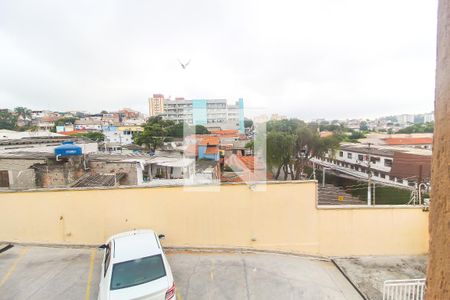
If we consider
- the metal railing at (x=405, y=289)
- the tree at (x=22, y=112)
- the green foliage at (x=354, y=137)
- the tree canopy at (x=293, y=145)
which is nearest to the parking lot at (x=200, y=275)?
the metal railing at (x=405, y=289)

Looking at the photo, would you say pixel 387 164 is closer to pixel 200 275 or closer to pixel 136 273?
pixel 200 275

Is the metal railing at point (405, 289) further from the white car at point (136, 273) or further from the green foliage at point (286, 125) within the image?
the green foliage at point (286, 125)

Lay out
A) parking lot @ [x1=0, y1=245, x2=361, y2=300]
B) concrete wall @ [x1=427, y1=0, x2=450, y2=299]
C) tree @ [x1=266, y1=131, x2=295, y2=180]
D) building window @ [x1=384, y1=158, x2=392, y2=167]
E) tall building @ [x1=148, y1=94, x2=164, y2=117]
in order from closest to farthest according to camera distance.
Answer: concrete wall @ [x1=427, y1=0, x2=450, y2=299]
parking lot @ [x1=0, y1=245, x2=361, y2=300]
tree @ [x1=266, y1=131, x2=295, y2=180]
building window @ [x1=384, y1=158, x2=392, y2=167]
tall building @ [x1=148, y1=94, x2=164, y2=117]

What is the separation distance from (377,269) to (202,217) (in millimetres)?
4525

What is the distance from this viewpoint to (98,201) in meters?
6.75

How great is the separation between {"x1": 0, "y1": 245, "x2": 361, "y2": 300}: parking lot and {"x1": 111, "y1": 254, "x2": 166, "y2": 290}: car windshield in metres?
1.00

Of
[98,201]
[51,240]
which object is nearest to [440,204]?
[98,201]

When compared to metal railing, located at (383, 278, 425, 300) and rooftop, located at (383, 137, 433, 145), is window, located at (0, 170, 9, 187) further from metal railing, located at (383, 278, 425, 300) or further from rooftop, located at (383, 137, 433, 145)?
rooftop, located at (383, 137, 433, 145)

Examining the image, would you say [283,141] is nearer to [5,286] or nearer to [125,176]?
[125,176]

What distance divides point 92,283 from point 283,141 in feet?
59.0

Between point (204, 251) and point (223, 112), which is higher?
point (223, 112)

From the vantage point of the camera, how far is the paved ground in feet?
18.8

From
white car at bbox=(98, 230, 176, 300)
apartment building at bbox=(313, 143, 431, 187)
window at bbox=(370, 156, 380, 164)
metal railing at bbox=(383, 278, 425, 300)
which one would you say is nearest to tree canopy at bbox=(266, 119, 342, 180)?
apartment building at bbox=(313, 143, 431, 187)

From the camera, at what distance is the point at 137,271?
4426 millimetres
